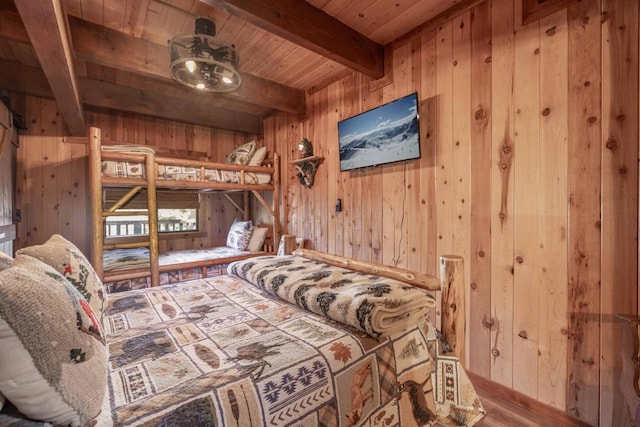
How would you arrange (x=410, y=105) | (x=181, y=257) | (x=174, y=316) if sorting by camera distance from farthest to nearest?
(x=181, y=257) < (x=410, y=105) < (x=174, y=316)

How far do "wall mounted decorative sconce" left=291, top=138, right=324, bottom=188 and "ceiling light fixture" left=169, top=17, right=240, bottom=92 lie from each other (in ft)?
3.64

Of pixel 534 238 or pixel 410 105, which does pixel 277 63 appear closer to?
pixel 410 105

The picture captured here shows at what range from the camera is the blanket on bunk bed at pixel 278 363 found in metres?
0.70

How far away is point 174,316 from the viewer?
1241 millimetres

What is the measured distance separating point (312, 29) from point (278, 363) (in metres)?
1.91

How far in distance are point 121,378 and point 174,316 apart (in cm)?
48

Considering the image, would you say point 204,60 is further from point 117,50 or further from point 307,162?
point 307,162

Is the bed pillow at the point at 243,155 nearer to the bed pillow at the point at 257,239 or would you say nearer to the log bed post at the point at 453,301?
the bed pillow at the point at 257,239

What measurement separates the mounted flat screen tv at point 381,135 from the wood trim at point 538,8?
0.68 meters

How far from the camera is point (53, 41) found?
1.42 metres

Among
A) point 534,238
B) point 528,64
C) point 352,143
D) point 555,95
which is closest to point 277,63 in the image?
point 352,143

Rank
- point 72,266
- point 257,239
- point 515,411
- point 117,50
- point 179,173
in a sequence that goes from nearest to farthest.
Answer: point 72,266
point 515,411
point 117,50
point 179,173
point 257,239

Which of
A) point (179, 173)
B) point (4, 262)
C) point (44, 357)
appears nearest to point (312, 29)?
point (179, 173)

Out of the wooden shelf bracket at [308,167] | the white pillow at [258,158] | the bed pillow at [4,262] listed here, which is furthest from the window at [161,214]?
the bed pillow at [4,262]
